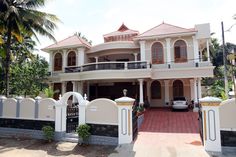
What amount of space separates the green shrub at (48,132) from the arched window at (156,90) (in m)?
11.4

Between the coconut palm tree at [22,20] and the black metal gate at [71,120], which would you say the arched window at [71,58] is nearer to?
the coconut palm tree at [22,20]

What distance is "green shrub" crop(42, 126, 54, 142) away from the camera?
9.47 metres

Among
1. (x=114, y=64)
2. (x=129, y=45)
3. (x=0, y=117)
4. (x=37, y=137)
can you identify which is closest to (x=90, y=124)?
(x=37, y=137)

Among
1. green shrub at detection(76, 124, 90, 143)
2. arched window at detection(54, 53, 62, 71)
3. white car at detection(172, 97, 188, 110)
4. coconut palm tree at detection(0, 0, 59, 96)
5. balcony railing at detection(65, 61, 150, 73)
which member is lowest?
green shrub at detection(76, 124, 90, 143)

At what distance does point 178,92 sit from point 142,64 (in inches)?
191

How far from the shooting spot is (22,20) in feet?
43.8

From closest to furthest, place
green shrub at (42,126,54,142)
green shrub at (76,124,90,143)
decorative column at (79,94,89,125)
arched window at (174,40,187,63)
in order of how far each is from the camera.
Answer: green shrub at (76,124,90,143) < decorative column at (79,94,89,125) < green shrub at (42,126,54,142) < arched window at (174,40,187,63)

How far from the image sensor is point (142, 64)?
53.1 ft

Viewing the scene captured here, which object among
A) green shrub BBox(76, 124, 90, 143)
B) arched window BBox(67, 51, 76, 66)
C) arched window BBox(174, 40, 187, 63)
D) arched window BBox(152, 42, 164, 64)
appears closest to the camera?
green shrub BBox(76, 124, 90, 143)

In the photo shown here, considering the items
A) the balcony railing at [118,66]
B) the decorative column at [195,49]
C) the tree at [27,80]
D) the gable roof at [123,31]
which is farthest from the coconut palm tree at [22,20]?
the decorative column at [195,49]

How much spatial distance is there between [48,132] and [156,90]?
11.8 metres

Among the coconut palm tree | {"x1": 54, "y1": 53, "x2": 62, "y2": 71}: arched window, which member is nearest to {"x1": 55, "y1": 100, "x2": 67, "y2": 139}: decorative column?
the coconut palm tree

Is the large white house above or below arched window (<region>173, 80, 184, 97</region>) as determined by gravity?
above

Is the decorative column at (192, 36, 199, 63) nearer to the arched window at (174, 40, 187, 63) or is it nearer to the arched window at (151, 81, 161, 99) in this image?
the arched window at (174, 40, 187, 63)
